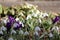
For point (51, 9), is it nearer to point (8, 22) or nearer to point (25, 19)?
point (25, 19)

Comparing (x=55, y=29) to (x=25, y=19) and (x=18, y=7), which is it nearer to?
(x=25, y=19)

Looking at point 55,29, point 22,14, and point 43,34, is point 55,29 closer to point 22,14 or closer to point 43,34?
point 43,34

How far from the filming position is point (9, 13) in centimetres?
265

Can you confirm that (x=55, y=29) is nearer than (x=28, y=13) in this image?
Yes

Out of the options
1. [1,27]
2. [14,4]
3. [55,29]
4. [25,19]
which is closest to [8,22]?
A: [1,27]

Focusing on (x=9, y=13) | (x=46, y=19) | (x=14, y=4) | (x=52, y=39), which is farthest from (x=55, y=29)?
(x=14, y=4)

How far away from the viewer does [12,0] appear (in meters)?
3.16

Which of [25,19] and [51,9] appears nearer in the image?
[25,19]

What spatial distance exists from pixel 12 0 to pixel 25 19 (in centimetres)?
84

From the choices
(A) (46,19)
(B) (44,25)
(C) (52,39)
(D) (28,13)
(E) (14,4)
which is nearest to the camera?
(C) (52,39)

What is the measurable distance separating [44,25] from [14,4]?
2.76ft

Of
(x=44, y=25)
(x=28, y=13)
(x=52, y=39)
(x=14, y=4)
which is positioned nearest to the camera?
(x=52, y=39)

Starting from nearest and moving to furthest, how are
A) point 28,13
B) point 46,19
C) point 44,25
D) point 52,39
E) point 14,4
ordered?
point 52,39, point 44,25, point 46,19, point 28,13, point 14,4

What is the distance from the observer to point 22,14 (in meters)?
2.56
